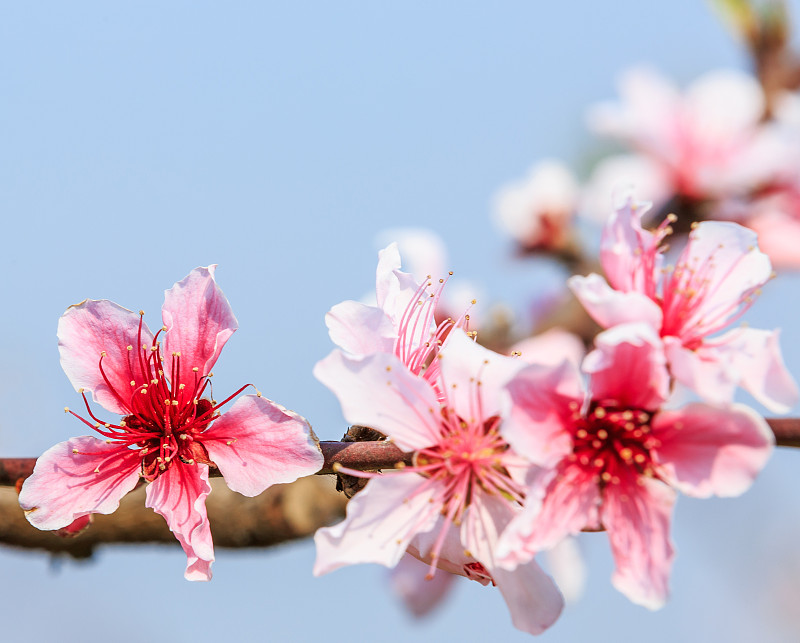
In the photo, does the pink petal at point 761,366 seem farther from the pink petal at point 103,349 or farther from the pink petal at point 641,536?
the pink petal at point 103,349

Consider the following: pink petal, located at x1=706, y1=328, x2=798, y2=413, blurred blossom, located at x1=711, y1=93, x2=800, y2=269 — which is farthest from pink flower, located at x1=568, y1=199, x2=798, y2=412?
blurred blossom, located at x1=711, y1=93, x2=800, y2=269

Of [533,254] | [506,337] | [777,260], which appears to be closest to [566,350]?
[506,337]

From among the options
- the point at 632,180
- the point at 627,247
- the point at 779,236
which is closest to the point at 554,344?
the point at 632,180

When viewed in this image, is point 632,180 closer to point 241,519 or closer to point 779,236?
point 779,236

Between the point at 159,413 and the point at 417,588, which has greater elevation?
the point at 159,413

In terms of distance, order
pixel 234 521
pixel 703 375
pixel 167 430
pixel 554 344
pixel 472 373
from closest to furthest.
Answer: pixel 703 375, pixel 472 373, pixel 167 430, pixel 234 521, pixel 554 344

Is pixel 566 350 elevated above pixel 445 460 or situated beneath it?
situated beneath

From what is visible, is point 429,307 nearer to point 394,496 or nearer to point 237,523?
point 394,496
